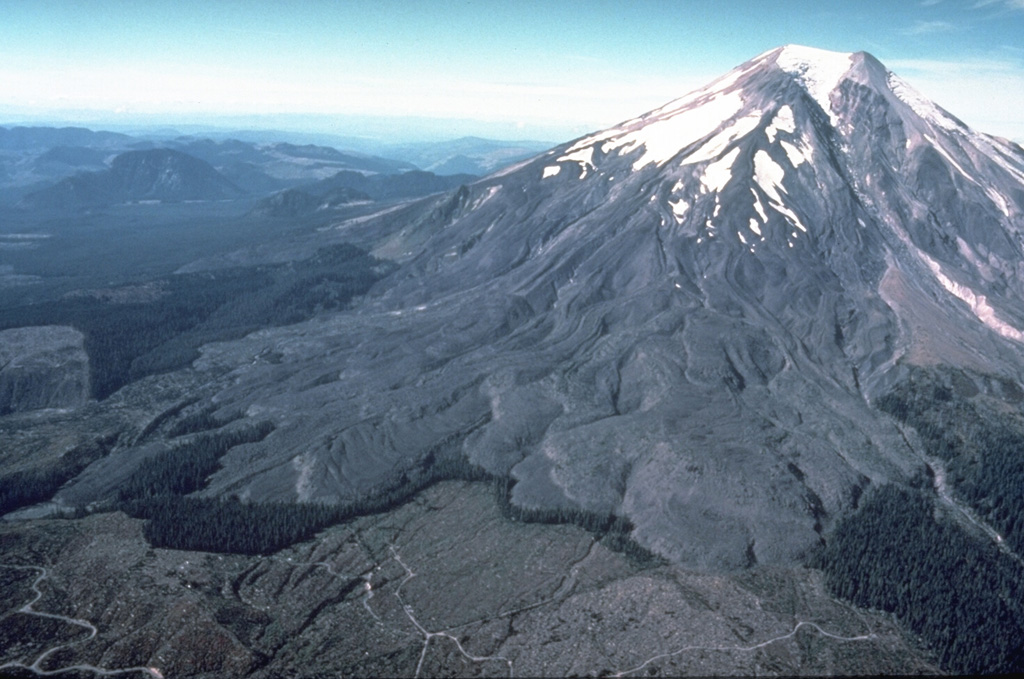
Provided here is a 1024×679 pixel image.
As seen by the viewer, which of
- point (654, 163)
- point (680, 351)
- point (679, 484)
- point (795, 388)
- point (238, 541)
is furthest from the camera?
point (654, 163)

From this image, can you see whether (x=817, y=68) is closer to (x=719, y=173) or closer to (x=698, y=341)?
(x=719, y=173)

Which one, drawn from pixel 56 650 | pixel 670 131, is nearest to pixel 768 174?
pixel 670 131

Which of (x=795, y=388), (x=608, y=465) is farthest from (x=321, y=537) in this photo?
(x=795, y=388)

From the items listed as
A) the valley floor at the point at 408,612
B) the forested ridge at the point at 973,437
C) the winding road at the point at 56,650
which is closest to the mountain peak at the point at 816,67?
the forested ridge at the point at 973,437

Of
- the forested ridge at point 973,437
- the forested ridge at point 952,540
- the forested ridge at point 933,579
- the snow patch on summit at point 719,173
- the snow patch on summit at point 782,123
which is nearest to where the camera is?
the forested ridge at point 933,579

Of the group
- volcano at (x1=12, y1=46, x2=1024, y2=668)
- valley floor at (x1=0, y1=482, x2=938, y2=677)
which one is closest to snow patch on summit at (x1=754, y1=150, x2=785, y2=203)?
→ volcano at (x1=12, y1=46, x2=1024, y2=668)

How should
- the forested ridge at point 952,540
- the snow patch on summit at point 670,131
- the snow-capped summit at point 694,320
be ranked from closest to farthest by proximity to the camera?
the forested ridge at point 952,540 → the snow-capped summit at point 694,320 → the snow patch on summit at point 670,131

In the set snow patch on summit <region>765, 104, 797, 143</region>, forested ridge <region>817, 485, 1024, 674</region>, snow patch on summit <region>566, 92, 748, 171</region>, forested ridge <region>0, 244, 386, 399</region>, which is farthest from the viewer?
snow patch on summit <region>566, 92, 748, 171</region>

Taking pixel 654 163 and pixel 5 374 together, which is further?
pixel 654 163

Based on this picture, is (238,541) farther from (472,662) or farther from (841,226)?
(841,226)

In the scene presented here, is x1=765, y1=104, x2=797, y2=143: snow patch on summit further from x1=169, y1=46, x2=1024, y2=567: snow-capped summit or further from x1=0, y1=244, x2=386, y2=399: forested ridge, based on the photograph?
x1=0, y1=244, x2=386, y2=399: forested ridge

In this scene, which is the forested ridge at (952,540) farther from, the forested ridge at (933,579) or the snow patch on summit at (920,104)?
the snow patch on summit at (920,104)
